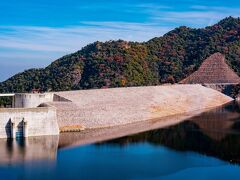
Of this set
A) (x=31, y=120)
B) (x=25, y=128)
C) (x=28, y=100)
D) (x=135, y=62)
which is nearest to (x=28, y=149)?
(x=25, y=128)

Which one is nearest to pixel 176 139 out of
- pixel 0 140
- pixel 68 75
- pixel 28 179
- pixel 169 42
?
pixel 0 140

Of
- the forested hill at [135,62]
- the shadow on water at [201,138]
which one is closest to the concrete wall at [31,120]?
the shadow on water at [201,138]

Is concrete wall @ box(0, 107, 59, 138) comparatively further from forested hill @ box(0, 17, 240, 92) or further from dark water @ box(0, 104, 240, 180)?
forested hill @ box(0, 17, 240, 92)

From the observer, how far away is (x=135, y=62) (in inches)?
5084

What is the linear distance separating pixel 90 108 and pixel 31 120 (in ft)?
45.9

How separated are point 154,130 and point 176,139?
6.34 meters

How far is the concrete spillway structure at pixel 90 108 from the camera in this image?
191 ft

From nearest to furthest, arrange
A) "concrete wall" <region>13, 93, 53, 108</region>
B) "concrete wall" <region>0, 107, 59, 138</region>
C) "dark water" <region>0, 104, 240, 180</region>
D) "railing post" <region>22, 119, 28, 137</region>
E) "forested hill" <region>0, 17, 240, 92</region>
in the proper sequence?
"dark water" <region>0, 104, 240, 180</region> → "concrete wall" <region>0, 107, 59, 138</region> → "railing post" <region>22, 119, 28, 137</region> → "concrete wall" <region>13, 93, 53, 108</region> → "forested hill" <region>0, 17, 240, 92</region>

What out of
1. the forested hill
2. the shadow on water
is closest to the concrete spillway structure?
the shadow on water

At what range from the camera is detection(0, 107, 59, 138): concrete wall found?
189ft

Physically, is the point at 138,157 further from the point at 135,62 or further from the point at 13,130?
the point at 135,62

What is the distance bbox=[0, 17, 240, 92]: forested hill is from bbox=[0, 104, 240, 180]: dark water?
153 feet

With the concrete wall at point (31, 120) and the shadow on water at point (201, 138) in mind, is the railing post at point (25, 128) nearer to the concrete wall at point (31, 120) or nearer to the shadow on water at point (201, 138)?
the concrete wall at point (31, 120)

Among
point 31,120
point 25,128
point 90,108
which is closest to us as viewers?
point 25,128
